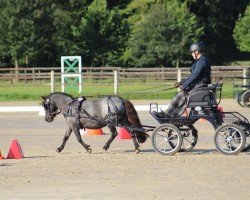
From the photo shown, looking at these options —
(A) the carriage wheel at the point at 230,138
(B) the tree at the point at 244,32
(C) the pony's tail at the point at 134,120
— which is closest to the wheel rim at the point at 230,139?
(A) the carriage wheel at the point at 230,138

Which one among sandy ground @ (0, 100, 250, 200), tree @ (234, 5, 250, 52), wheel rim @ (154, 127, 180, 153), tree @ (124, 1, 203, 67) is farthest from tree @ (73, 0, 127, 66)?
wheel rim @ (154, 127, 180, 153)

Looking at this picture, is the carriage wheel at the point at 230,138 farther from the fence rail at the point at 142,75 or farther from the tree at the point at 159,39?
the tree at the point at 159,39

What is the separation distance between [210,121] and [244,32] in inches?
1970

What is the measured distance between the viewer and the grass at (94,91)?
35.1 metres

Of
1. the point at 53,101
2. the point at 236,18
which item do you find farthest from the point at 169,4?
the point at 53,101

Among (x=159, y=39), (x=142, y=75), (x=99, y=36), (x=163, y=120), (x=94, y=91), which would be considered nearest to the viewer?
(x=163, y=120)

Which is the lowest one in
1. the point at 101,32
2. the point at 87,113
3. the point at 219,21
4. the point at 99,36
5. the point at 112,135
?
the point at 112,135

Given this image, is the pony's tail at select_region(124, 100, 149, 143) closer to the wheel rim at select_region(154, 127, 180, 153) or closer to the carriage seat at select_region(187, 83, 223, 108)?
the wheel rim at select_region(154, 127, 180, 153)

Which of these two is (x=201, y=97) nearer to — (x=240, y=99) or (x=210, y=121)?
(x=210, y=121)

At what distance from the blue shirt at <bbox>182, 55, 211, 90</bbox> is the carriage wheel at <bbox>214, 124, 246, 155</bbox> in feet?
2.98

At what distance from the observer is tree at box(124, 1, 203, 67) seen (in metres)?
58.6

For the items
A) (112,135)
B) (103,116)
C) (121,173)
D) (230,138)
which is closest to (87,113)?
(103,116)

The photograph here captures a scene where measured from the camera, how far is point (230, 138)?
14.1 meters

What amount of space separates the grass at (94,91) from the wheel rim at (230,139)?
→ 1880cm
